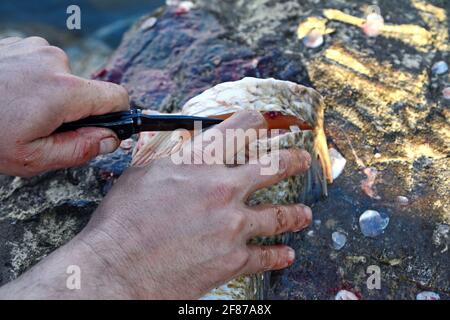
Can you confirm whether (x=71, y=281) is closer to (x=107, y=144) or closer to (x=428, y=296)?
(x=107, y=144)

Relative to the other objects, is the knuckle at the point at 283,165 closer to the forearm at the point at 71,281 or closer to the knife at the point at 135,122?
the knife at the point at 135,122

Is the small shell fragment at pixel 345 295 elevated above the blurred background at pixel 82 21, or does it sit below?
above

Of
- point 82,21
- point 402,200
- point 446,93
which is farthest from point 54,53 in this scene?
point 82,21

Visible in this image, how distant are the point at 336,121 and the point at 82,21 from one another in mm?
4164

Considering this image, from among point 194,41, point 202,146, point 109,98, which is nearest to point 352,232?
point 202,146

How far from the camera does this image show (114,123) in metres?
2.33

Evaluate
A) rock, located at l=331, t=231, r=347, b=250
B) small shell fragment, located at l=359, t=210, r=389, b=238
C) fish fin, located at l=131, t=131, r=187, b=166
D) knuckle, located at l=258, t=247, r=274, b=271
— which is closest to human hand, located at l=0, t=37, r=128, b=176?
fish fin, located at l=131, t=131, r=187, b=166

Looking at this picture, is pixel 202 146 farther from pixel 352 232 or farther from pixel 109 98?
pixel 352 232

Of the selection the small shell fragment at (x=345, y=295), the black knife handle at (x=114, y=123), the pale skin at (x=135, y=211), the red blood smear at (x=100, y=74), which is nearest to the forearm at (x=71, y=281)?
the pale skin at (x=135, y=211)

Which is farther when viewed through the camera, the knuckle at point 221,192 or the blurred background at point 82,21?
the blurred background at point 82,21

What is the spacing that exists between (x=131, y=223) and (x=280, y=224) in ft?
1.87

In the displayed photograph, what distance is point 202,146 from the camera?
7.30 ft

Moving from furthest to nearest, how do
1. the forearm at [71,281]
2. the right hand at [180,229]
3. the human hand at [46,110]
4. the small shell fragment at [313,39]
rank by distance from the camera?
the small shell fragment at [313,39], the human hand at [46,110], the right hand at [180,229], the forearm at [71,281]

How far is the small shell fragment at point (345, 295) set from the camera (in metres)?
2.45
